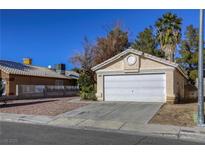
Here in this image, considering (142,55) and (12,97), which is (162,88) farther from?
(12,97)

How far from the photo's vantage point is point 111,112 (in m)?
14.3

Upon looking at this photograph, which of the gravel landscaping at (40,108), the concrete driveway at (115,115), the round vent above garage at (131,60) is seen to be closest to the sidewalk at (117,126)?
the concrete driveway at (115,115)

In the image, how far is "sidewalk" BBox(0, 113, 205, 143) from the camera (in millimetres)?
9195

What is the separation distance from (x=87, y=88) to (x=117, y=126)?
38.5 ft

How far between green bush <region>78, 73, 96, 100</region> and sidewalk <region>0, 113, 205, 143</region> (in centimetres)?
833

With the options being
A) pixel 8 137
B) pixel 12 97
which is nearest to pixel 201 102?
pixel 8 137

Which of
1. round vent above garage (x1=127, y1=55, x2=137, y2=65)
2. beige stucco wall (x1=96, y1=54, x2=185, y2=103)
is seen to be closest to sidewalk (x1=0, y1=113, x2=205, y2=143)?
beige stucco wall (x1=96, y1=54, x2=185, y2=103)

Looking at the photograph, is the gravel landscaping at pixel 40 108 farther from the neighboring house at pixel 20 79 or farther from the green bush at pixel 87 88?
the neighboring house at pixel 20 79

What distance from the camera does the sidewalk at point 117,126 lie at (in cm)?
920

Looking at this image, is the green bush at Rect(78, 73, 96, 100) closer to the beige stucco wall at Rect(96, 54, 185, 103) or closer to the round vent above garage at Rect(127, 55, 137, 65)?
the beige stucco wall at Rect(96, 54, 185, 103)

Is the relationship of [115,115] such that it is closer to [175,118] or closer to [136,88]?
[175,118]

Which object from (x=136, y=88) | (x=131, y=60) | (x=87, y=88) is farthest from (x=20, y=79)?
(x=136, y=88)

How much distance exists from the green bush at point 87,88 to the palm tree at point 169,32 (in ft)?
46.9
